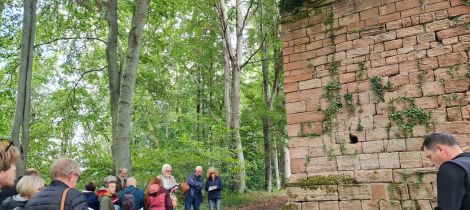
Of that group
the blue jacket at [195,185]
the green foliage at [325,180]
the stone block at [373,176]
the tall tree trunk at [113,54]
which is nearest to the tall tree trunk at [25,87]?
the tall tree trunk at [113,54]

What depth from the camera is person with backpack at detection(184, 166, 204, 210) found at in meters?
9.87

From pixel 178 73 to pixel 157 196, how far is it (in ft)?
61.6

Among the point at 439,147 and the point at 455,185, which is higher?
the point at 439,147

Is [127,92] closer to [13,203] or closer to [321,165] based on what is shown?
[321,165]

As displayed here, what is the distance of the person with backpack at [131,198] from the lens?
242 inches

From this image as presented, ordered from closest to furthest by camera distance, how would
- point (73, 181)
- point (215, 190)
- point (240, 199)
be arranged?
point (73, 181), point (215, 190), point (240, 199)

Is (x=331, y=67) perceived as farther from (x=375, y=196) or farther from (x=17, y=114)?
(x=17, y=114)

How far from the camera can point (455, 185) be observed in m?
2.34

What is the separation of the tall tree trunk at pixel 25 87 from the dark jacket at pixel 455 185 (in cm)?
857

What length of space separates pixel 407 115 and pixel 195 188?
6.14 m

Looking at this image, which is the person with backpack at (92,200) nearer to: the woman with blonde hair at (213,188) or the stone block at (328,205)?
the stone block at (328,205)

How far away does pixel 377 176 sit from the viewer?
5574mm

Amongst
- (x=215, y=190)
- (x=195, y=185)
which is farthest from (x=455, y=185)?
(x=215, y=190)

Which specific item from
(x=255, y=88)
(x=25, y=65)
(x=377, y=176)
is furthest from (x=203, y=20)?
(x=377, y=176)
